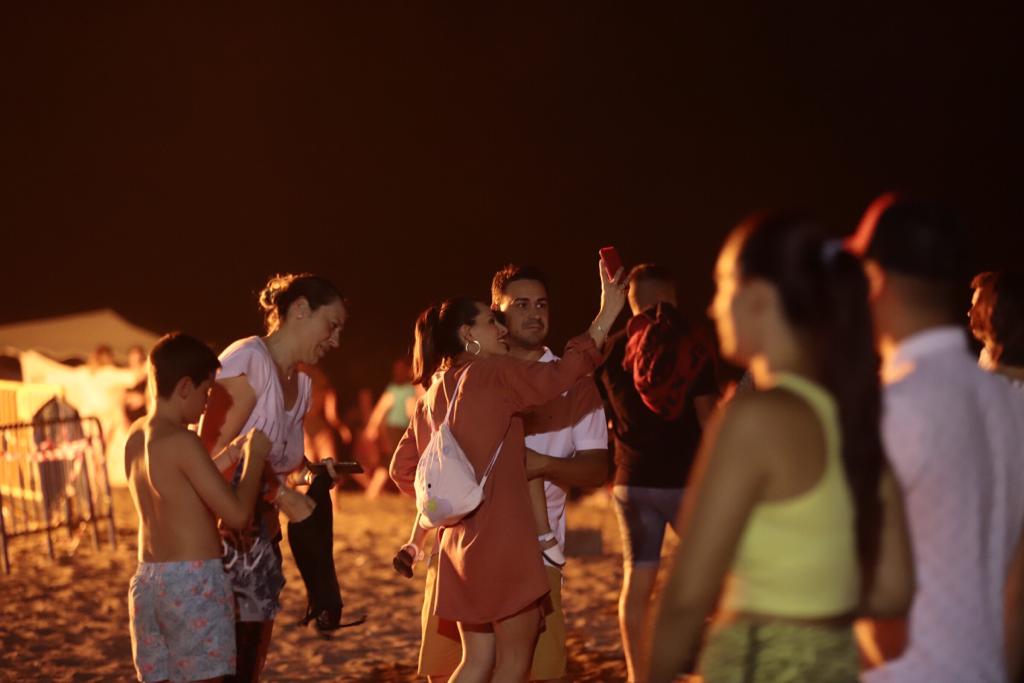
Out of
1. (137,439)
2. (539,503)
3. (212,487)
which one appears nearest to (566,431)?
(539,503)

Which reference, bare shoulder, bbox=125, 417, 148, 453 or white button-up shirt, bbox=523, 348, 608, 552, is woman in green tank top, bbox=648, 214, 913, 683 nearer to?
bare shoulder, bbox=125, 417, 148, 453

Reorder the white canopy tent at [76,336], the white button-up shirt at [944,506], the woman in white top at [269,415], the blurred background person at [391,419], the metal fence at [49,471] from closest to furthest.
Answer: the white button-up shirt at [944,506]
the woman in white top at [269,415]
the metal fence at [49,471]
the blurred background person at [391,419]
the white canopy tent at [76,336]

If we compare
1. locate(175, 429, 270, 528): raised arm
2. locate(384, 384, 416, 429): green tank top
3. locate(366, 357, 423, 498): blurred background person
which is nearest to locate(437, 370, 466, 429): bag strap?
locate(175, 429, 270, 528): raised arm

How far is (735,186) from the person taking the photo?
19641mm

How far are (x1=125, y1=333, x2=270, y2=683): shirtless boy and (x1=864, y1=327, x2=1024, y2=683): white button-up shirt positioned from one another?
2375mm

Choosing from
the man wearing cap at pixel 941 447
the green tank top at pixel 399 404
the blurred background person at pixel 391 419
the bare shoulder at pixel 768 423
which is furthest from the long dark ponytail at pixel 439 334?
the green tank top at pixel 399 404

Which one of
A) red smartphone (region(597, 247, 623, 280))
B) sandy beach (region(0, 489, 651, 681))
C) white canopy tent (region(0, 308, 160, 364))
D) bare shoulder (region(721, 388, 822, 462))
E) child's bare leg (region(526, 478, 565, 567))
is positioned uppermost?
red smartphone (region(597, 247, 623, 280))

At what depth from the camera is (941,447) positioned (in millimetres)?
2451

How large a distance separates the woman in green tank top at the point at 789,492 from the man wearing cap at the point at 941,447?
5.3 inches

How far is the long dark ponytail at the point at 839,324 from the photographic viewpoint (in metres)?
2.30

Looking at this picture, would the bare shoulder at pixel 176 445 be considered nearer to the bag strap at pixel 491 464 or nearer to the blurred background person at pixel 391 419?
the bag strap at pixel 491 464

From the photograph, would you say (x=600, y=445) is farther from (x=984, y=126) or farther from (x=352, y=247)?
(x=984, y=126)

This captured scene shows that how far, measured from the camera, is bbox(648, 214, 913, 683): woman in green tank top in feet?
7.33

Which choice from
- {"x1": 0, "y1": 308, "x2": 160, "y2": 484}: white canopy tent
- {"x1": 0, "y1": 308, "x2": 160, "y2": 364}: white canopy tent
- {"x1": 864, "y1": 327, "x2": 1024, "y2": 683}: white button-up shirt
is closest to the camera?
{"x1": 864, "y1": 327, "x2": 1024, "y2": 683}: white button-up shirt
